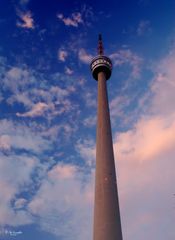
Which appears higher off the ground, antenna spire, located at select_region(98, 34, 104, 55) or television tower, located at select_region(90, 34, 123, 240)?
antenna spire, located at select_region(98, 34, 104, 55)

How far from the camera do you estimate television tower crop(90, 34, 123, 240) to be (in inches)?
1844

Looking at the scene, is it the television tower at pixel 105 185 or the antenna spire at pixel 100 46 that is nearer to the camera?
the television tower at pixel 105 185

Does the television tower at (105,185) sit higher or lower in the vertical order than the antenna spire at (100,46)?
lower

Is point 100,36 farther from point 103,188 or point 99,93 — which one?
point 103,188

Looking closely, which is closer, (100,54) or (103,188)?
(103,188)

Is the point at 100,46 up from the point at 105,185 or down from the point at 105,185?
up

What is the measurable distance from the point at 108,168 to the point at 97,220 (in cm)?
915

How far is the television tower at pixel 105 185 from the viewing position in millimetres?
46844

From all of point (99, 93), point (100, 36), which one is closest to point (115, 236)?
point (99, 93)

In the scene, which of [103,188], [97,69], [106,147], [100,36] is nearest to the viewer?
[103,188]

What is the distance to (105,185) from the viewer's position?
5094cm

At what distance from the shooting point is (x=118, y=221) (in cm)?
4825

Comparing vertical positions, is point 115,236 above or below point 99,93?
below

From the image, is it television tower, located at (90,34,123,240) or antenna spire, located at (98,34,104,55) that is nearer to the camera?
television tower, located at (90,34,123,240)
